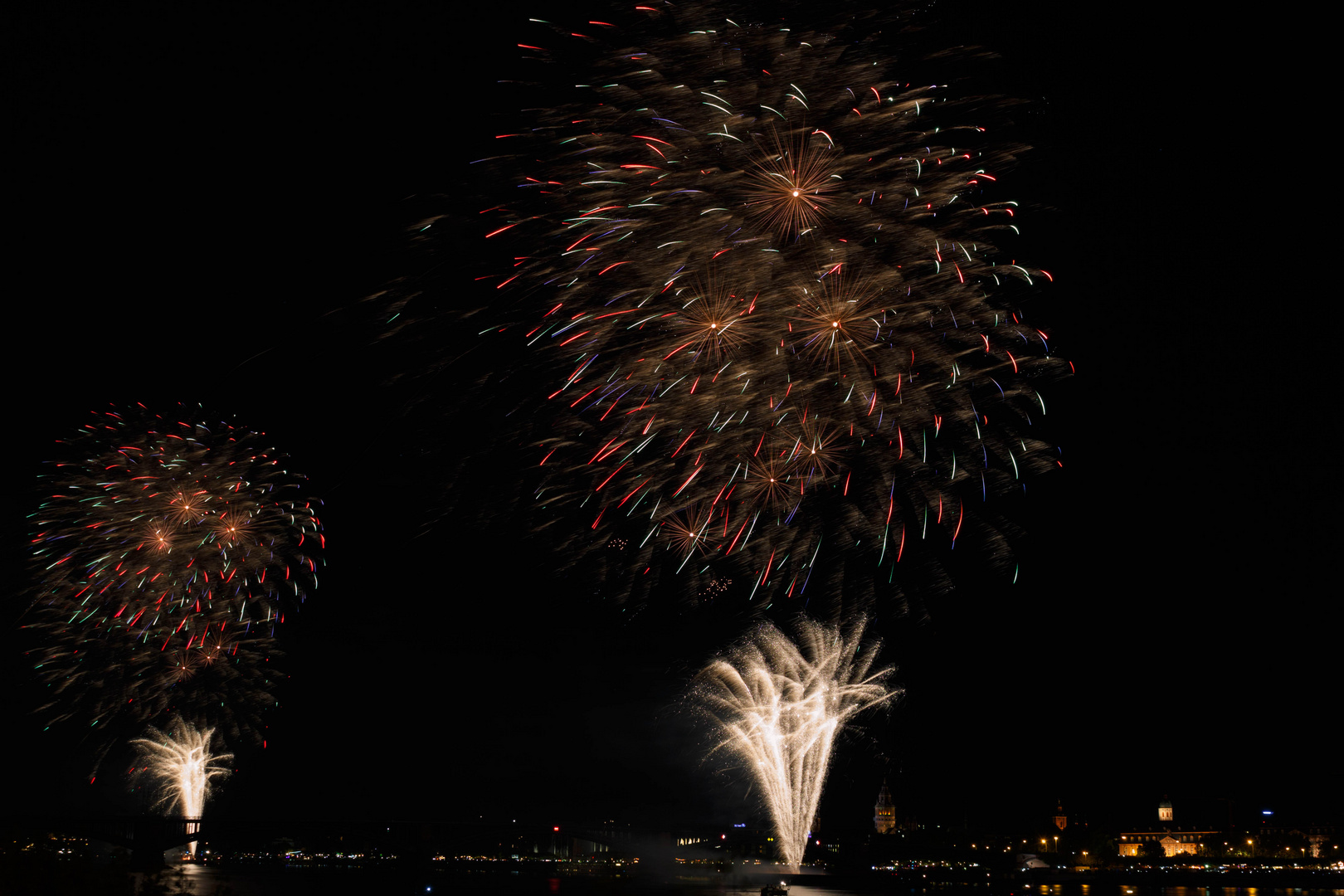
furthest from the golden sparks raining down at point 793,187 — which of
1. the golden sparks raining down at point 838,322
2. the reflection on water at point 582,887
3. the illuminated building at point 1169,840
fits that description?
the illuminated building at point 1169,840

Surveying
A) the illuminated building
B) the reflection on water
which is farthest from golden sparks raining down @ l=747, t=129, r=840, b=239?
the illuminated building

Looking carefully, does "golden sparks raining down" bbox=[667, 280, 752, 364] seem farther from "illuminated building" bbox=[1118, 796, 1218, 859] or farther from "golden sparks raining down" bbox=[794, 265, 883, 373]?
"illuminated building" bbox=[1118, 796, 1218, 859]

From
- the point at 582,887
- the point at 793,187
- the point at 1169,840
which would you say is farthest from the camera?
the point at 1169,840

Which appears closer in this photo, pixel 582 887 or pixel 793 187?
pixel 793 187

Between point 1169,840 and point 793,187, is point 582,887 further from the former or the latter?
point 1169,840

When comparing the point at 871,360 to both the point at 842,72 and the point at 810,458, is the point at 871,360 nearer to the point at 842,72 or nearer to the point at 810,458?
the point at 810,458

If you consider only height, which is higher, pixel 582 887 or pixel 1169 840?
pixel 582 887

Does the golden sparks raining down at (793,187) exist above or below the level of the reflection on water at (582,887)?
above

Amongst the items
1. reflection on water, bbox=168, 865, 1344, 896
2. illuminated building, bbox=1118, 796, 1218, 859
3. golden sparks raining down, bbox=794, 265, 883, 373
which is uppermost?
golden sparks raining down, bbox=794, 265, 883, 373

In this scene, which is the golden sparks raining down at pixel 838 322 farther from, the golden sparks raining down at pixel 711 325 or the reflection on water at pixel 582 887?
the reflection on water at pixel 582 887

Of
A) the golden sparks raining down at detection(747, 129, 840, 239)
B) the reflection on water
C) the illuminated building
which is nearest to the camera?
the golden sparks raining down at detection(747, 129, 840, 239)

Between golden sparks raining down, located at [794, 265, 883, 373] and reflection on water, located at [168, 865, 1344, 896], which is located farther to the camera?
reflection on water, located at [168, 865, 1344, 896]

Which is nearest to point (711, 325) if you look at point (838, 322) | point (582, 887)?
point (838, 322)

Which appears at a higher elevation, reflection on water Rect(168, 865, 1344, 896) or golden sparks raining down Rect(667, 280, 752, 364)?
golden sparks raining down Rect(667, 280, 752, 364)
